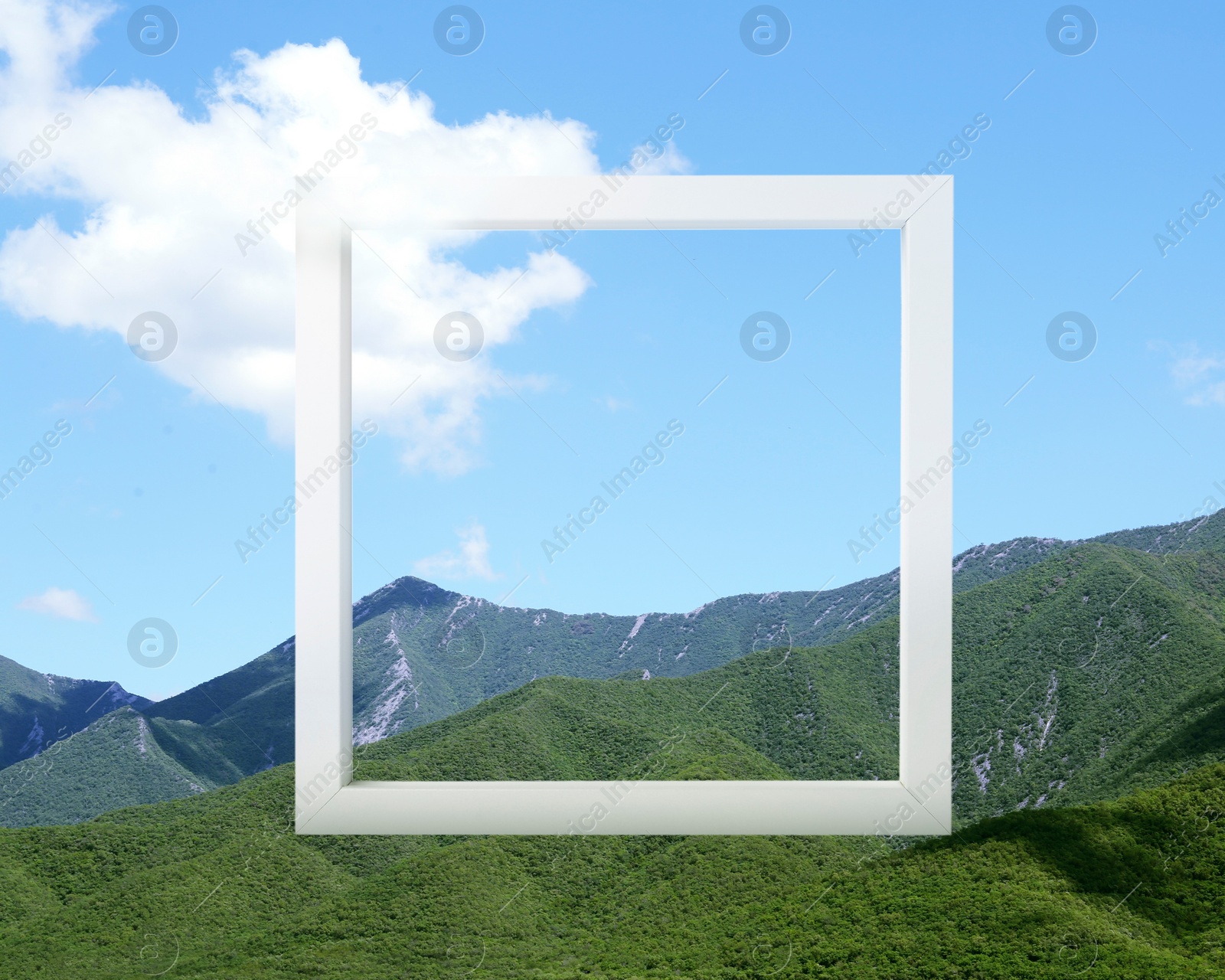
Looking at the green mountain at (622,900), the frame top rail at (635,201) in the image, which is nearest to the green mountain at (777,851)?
the green mountain at (622,900)

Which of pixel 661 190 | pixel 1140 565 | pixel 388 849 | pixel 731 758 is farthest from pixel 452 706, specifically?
pixel 1140 565

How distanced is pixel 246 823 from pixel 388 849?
0.44 metres

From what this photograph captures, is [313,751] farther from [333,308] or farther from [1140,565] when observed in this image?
[1140,565]

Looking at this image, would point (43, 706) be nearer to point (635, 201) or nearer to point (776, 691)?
point (776, 691)

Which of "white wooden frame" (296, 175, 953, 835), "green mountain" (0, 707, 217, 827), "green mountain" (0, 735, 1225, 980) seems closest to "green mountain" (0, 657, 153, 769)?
"green mountain" (0, 707, 217, 827)

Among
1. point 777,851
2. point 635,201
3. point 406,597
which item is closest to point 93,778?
point 406,597

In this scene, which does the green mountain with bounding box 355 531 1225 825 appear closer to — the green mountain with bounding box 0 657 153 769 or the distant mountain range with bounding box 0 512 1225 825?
the distant mountain range with bounding box 0 512 1225 825

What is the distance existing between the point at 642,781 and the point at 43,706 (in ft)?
13.9

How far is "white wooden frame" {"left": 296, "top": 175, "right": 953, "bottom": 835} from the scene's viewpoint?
139cm

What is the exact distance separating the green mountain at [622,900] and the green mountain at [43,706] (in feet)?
6.14

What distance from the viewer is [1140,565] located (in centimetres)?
339

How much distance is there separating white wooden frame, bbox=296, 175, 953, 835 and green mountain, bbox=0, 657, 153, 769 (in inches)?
134

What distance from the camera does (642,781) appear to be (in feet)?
4.69

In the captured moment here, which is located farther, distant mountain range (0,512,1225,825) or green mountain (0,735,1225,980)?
distant mountain range (0,512,1225,825)
